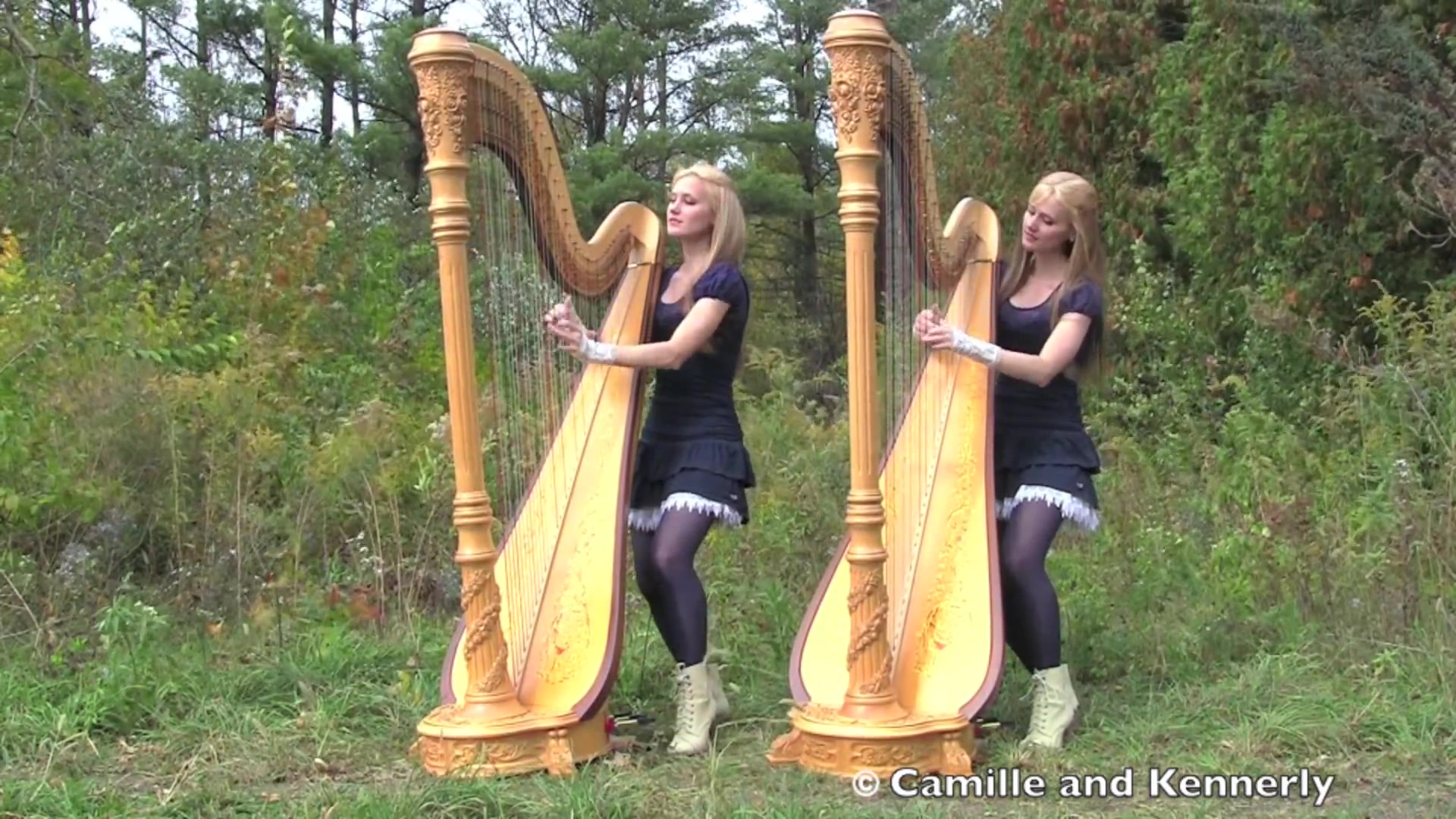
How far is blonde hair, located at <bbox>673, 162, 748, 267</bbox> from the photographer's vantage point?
11.7ft

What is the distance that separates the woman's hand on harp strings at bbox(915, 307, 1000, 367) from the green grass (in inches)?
38.4

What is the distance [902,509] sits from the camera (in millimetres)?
3689

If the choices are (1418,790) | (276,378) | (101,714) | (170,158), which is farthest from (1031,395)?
(170,158)

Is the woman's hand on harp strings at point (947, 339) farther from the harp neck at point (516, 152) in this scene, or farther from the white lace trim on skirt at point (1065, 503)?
the harp neck at point (516, 152)

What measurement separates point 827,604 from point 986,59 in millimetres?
10405

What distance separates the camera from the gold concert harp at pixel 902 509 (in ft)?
10.3

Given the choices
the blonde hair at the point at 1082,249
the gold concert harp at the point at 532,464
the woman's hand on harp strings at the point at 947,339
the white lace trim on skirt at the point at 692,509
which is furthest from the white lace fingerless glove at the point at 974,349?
the gold concert harp at the point at 532,464

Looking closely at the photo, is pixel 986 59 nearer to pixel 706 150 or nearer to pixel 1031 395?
pixel 706 150

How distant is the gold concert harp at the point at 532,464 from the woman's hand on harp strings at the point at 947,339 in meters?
0.73

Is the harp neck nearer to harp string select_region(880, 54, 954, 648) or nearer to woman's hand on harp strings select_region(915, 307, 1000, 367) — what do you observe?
harp string select_region(880, 54, 954, 648)

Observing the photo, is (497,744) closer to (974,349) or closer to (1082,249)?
(974,349)

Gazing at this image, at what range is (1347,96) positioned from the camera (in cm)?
582
